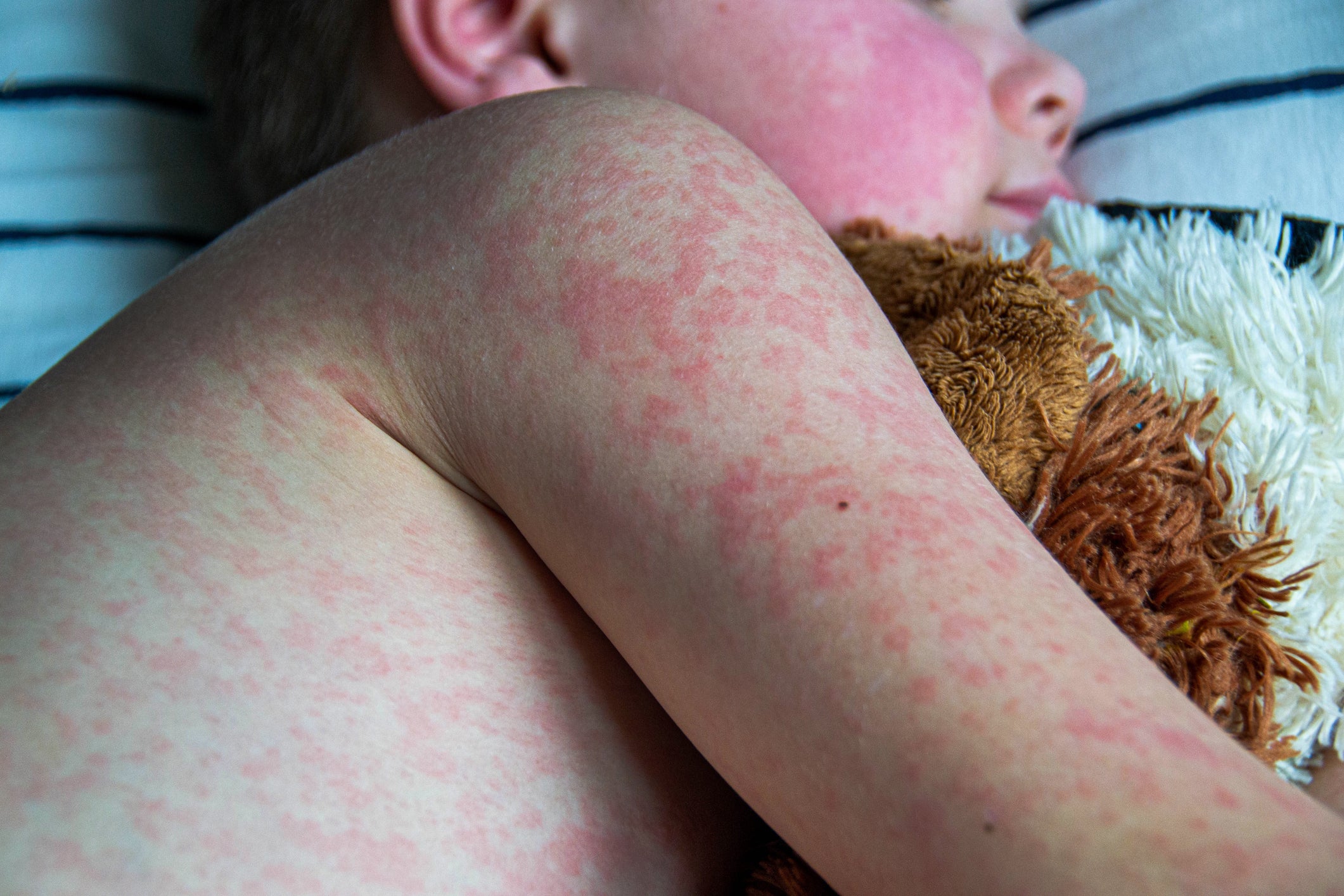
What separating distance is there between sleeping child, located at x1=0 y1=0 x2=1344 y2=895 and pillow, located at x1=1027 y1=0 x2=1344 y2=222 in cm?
71

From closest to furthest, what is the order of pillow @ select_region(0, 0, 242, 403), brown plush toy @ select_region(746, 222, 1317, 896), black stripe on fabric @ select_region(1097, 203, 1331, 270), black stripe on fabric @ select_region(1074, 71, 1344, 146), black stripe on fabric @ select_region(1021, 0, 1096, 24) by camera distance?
brown plush toy @ select_region(746, 222, 1317, 896)
black stripe on fabric @ select_region(1097, 203, 1331, 270)
black stripe on fabric @ select_region(1074, 71, 1344, 146)
pillow @ select_region(0, 0, 242, 403)
black stripe on fabric @ select_region(1021, 0, 1096, 24)

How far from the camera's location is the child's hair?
1023 mm

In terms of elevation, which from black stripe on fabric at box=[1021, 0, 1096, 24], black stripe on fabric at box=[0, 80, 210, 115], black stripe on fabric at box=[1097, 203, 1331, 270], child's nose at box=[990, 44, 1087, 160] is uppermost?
black stripe on fabric at box=[1021, 0, 1096, 24]

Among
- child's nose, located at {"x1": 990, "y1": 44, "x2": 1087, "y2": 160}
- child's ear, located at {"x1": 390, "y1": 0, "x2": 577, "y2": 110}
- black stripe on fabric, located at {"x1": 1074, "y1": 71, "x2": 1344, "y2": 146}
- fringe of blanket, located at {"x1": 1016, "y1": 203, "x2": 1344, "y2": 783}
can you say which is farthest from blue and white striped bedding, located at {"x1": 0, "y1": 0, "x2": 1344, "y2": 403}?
child's ear, located at {"x1": 390, "y1": 0, "x2": 577, "y2": 110}

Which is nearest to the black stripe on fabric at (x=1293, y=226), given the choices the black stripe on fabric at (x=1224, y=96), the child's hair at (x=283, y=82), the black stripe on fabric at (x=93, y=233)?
the black stripe on fabric at (x=1224, y=96)

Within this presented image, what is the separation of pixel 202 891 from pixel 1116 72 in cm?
127

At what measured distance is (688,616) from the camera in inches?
17.9

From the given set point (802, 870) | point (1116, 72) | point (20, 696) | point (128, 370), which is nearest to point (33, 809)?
point (20, 696)

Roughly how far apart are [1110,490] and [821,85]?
18.7 inches

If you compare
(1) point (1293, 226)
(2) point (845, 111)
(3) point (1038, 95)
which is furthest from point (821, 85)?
(1) point (1293, 226)

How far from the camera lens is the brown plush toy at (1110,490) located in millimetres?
552

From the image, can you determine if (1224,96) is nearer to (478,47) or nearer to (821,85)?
(821,85)

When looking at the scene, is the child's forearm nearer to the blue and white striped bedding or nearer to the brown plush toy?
the brown plush toy

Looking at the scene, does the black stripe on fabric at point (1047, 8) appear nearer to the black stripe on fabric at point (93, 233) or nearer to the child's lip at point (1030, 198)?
the child's lip at point (1030, 198)
